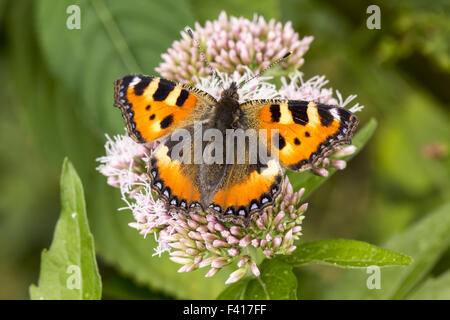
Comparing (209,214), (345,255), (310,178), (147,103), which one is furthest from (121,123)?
(345,255)

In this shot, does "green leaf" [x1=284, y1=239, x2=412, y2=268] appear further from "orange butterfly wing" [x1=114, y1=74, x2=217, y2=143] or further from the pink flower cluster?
the pink flower cluster

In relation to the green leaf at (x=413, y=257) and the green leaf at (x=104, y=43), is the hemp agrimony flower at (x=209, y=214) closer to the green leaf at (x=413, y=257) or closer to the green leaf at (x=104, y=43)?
the green leaf at (x=104, y=43)

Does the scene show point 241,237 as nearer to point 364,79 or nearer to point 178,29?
point 178,29

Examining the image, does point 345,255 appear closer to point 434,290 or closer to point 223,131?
point 223,131

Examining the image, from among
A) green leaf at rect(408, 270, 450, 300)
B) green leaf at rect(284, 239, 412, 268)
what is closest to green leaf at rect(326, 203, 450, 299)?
green leaf at rect(408, 270, 450, 300)
